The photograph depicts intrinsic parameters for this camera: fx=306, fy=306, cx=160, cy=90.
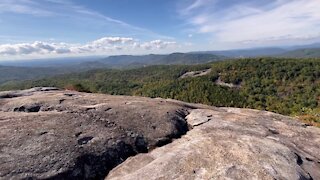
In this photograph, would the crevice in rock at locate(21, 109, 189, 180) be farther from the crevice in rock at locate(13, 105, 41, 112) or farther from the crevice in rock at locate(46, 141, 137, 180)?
the crevice in rock at locate(13, 105, 41, 112)

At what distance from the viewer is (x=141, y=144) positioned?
14.9 metres

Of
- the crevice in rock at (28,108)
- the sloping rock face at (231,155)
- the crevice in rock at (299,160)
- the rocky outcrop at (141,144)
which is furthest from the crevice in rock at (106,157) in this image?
the crevice in rock at (299,160)

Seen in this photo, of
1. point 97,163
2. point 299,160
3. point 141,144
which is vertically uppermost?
point 97,163

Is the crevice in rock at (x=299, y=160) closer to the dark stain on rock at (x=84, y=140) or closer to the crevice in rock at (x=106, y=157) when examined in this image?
the crevice in rock at (x=106, y=157)

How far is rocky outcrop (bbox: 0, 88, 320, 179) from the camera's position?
39.1 feet

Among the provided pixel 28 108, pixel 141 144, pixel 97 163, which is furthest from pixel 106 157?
pixel 28 108

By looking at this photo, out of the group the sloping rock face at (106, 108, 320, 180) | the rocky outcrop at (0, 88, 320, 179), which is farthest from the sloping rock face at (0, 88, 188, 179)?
the sloping rock face at (106, 108, 320, 180)

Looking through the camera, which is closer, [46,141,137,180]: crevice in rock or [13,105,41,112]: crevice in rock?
[46,141,137,180]: crevice in rock

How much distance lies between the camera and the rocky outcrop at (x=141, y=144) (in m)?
11.9

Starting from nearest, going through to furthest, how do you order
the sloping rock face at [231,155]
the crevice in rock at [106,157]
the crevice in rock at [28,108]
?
the sloping rock face at [231,155], the crevice in rock at [106,157], the crevice in rock at [28,108]

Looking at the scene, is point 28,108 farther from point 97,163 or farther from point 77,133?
point 97,163

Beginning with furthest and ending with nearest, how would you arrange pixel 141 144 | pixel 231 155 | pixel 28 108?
pixel 28 108, pixel 141 144, pixel 231 155

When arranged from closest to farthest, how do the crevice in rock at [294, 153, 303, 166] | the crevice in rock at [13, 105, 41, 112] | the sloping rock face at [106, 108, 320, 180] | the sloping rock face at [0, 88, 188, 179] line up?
the sloping rock face at [106, 108, 320, 180]
the sloping rock face at [0, 88, 188, 179]
the crevice in rock at [294, 153, 303, 166]
the crevice in rock at [13, 105, 41, 112]

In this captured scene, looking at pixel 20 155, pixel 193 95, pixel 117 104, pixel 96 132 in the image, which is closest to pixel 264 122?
pixel 117 104
